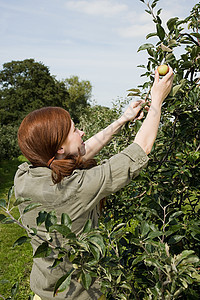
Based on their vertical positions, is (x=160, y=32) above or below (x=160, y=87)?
above

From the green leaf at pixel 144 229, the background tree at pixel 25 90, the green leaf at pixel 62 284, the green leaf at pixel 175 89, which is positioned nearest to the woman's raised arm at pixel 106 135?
the green leaf at pixel 175 89

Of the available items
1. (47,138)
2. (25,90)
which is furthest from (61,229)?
(25,90)

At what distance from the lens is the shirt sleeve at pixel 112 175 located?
1.36 metres

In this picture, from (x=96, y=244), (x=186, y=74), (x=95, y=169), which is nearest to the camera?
(x=96, y=244)

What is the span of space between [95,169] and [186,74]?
0.87 meters

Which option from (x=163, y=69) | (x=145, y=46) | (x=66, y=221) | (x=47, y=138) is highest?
(x=145, y=46)

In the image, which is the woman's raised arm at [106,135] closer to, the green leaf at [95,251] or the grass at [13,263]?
the green leaf at [95,251]

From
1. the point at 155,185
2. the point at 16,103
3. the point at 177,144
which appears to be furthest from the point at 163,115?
the point at 16,103

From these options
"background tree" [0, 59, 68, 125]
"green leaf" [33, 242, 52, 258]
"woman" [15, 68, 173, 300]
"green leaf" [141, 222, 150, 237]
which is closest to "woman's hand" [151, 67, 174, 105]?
"woman" [15, 68, 173, 300]

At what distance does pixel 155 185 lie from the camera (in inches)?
73.6

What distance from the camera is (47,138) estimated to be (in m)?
1.46

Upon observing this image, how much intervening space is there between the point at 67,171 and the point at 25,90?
130 ft

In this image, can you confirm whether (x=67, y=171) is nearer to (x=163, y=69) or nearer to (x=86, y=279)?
(x=86, y=279)

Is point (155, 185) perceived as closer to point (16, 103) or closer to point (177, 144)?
point (177, 144)
